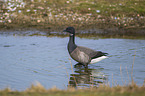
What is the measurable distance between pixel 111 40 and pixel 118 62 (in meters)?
5.90

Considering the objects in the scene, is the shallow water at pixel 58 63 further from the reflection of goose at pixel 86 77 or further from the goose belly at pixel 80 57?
the goose belly at pixel 80 57

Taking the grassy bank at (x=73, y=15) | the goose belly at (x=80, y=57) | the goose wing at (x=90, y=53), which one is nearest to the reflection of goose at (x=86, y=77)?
the goose belly at (x=80, y=57)

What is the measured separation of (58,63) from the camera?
40.7 ft

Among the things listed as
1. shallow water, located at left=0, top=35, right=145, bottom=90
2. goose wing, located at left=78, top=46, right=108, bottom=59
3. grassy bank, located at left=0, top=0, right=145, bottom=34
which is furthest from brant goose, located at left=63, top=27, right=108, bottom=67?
grassy bank, located at left=0, top=0, right=145, bottom=34

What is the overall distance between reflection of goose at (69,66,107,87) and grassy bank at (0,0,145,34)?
1092cm

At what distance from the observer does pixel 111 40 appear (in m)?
18.5

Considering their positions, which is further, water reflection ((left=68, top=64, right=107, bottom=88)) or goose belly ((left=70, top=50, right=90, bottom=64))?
goose belly ((left=70, top=50, right=90, bottom=64))

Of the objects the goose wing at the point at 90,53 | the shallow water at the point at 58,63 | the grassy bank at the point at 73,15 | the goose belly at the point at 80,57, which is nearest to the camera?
the shallow water at the point at 58,63

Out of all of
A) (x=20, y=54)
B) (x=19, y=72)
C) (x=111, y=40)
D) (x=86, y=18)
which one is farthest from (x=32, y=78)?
(x=86, y=18)

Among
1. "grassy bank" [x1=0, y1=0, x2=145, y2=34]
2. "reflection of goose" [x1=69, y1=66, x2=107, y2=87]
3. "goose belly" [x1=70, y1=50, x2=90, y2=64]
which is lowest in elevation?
"reflection of goose" [x1=69, y1=66, x2=107, y2=87]

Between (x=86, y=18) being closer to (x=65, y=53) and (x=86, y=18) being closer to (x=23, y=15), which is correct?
(x=23, y=15)

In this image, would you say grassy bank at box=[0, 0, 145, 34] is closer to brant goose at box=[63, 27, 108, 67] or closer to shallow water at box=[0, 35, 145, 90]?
shallow water at box=[0, 35, 145, 90]

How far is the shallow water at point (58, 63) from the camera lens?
977 cm

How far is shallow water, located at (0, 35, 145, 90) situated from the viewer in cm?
977
